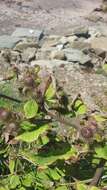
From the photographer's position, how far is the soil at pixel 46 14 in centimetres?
1262

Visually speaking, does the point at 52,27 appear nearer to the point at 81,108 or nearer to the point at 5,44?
the point at 5,44

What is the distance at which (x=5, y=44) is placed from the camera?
1037 cm

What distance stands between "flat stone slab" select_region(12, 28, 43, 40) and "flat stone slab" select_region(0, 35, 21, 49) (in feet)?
1.26

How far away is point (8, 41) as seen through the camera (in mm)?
10617

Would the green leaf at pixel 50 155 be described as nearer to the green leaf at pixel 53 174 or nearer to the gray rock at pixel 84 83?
the green leaf at pixel 53 174

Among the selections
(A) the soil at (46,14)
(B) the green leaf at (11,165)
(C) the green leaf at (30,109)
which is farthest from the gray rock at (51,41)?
(C) the green leaf at (30,109)

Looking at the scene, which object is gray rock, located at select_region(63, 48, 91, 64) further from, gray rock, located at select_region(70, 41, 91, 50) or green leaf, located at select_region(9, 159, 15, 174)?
green leaf, located at select_region(9, 159, 15, 174)

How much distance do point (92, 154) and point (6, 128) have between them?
12.3 inches

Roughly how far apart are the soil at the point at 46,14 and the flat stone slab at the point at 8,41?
885mm

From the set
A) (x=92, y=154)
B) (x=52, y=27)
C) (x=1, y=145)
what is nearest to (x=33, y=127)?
(x=92, y=154)

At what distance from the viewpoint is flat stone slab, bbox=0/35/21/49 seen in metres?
10.3

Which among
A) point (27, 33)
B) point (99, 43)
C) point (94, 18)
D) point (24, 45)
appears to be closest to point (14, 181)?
point (24, 45)

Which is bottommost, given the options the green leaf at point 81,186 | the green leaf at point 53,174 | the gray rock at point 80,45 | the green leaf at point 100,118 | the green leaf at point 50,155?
the gray rock at point 80,45

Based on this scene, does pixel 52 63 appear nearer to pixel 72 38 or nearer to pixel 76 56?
pixel 76 56
